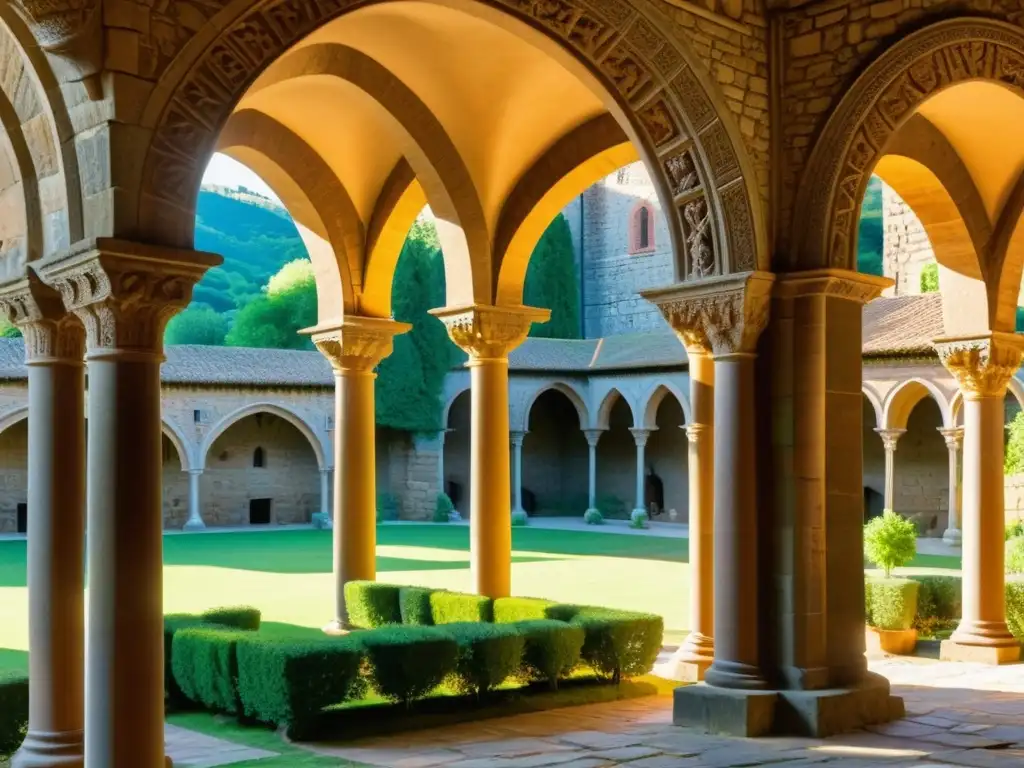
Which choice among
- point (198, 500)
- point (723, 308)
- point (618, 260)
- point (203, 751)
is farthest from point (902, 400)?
point (203, 751)

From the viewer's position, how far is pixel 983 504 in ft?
→ 37.9

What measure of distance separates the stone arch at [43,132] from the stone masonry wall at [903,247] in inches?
1113

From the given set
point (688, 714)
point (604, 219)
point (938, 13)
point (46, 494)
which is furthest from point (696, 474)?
point (604, 219)

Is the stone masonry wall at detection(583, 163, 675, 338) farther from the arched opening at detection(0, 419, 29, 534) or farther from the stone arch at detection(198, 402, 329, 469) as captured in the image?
the arched opening at detection(0, 419, 29, 534)

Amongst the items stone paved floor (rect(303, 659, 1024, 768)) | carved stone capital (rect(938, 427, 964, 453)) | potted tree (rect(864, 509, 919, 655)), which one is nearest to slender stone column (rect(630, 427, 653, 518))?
carved stone capital (rect(938, 427, 964, 453))

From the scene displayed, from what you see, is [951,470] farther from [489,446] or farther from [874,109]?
[874,109]

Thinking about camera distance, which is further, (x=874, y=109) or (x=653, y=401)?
(x=653, y=401)

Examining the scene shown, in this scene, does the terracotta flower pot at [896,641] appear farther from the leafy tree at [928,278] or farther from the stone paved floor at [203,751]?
the leafy tree at [928,278]

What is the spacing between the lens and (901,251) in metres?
32.3

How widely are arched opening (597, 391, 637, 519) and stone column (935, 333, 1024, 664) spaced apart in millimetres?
24059

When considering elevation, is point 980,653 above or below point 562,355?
below

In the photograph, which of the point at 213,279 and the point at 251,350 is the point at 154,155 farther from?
the point at 213,279

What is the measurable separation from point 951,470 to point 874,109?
1802 cm

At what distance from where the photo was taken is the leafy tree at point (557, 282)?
139 ft
